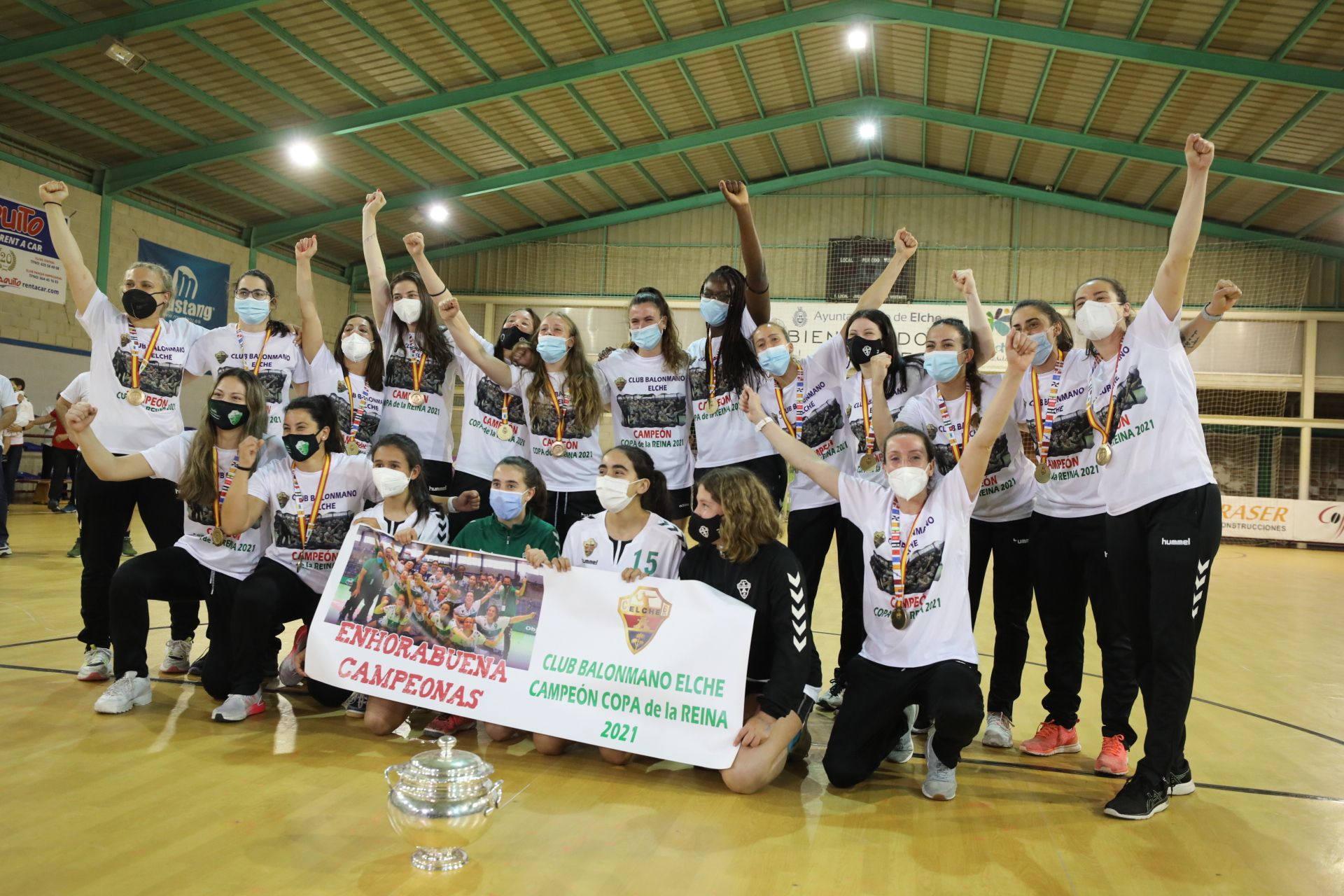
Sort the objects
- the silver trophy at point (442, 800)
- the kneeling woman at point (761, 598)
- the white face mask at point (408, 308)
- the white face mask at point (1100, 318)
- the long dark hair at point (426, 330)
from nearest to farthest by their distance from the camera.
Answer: the silver trophy at point (442, 800) → the kneeling woman at point (761, 598) → the white face mask at point (1100, 318) → the white face mask at point (408, 308) → the long dark hair at point (426, 330)

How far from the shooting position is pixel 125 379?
448 centimetres

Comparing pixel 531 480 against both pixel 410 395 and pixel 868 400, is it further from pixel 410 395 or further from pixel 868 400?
pixel 868 400

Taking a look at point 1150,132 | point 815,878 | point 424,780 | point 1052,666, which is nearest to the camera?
point 424,780

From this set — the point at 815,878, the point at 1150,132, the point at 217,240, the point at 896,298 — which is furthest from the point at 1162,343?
the point at 217,240

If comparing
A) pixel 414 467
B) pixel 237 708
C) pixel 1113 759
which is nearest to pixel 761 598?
pixel 1113 759

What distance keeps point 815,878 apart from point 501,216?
66.2 feet

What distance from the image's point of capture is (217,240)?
18203 millimetres

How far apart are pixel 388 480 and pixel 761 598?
181 cm

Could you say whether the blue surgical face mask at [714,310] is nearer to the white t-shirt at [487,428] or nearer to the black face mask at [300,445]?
the white t-shirt at [487,428]

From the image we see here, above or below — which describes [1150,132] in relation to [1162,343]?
above

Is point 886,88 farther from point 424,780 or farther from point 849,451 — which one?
point 424,780

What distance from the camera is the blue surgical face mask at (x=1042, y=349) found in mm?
4062

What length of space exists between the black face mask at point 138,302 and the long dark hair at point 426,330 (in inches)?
47.0

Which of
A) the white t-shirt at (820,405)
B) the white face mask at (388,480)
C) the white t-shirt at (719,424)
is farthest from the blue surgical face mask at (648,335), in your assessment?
the white face mask at (388,480)
